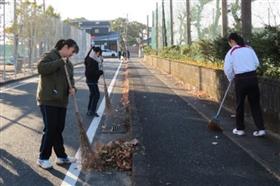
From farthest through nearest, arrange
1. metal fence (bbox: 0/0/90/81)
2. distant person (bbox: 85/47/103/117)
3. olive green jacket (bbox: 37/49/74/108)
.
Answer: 1. metal fence (bbox: 0/0/90/81)
2. distant person (bbox: 85/47/103/117)
3. olive green jacket (bbox: 37/49/74/108)

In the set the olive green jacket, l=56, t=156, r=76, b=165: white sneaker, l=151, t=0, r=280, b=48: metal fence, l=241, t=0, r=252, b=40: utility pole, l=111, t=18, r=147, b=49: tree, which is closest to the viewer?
the olive green jacket

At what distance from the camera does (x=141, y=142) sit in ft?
30.3

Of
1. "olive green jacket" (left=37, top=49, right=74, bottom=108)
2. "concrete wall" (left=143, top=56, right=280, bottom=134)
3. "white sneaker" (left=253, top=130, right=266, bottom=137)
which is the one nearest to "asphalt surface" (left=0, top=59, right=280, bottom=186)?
"white sneaker" (left=253, top=130, right=266, bottom=137)

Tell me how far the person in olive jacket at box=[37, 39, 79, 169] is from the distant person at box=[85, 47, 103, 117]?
18.0ft

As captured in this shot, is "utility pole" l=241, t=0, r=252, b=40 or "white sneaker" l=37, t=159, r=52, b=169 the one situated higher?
"utility pole" l=241, t=0, r=252, b=40

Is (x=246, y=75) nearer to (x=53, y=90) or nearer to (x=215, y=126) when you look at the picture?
(x=215, y=126)

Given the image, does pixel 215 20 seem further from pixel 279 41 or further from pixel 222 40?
pixel 279 41

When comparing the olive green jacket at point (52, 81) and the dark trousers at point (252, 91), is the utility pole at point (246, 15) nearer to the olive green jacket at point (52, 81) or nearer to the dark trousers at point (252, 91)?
the dark trousers at point (252, 91)

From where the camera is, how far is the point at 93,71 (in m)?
13.7

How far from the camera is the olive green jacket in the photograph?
7.54 metres

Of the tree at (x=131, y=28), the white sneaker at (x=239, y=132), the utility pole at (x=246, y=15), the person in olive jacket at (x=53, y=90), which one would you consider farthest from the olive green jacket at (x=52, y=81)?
the tree at (x=131, y=28)

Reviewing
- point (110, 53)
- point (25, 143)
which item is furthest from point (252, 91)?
point (110, 53)

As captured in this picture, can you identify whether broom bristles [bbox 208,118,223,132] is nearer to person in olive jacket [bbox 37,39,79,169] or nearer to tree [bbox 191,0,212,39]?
person in olive jacket [bbox 37,39,79,169]

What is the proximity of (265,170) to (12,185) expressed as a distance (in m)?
3.24
